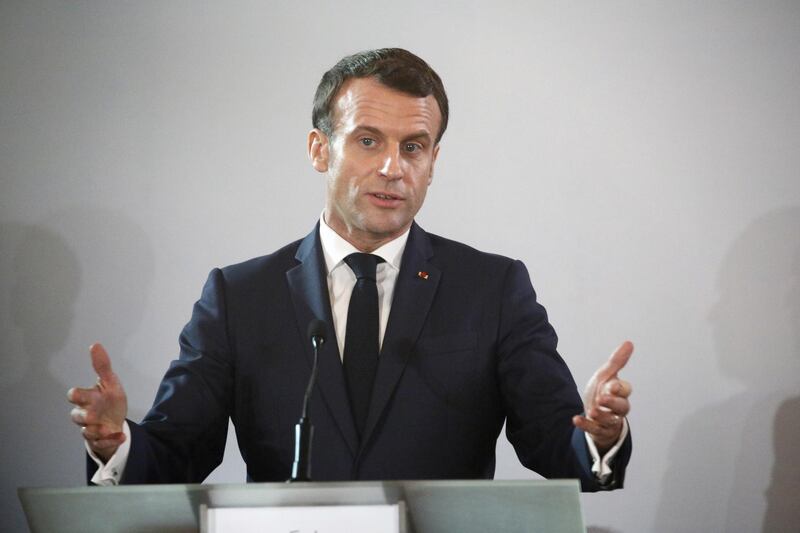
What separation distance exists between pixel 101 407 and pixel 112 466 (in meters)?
0.17

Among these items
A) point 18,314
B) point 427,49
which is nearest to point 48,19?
point 18,314

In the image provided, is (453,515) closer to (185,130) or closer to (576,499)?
(576,499)

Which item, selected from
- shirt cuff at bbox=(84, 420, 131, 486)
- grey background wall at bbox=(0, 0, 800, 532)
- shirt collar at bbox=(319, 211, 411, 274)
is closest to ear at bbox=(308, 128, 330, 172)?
shirt collar at bbox=(319, 211, 411, 274)

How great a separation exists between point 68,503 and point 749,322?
2334mm

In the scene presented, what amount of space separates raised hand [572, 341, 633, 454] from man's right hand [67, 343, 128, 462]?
0.83 meters

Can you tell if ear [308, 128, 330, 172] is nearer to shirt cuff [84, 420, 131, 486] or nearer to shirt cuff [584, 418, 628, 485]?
shirt cuff [84, 420, 131, 486]

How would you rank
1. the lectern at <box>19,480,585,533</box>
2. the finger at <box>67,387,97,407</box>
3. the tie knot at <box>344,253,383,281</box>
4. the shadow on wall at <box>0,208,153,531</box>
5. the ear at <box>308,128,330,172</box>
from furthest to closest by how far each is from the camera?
the shadow on wall at <box>0,208,153,531</box>
the ear at <box>308,128,330,172</box>
the tie knot at <box>344,253,383,281</box>
the finger at <box>67,387,97,407</box>
the lectern at <box>19,480,585,533</box>

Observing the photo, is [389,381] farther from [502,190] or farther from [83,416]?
[502,190]

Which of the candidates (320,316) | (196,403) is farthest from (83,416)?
(320,316)

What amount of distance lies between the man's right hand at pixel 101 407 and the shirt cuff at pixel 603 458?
34.6 inches

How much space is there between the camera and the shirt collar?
237 cm

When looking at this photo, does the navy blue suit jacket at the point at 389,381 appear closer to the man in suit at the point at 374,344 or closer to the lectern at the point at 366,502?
the man in suit at the point at 374,344

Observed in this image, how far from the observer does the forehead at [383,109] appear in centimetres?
234

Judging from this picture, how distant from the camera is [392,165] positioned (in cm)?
232
